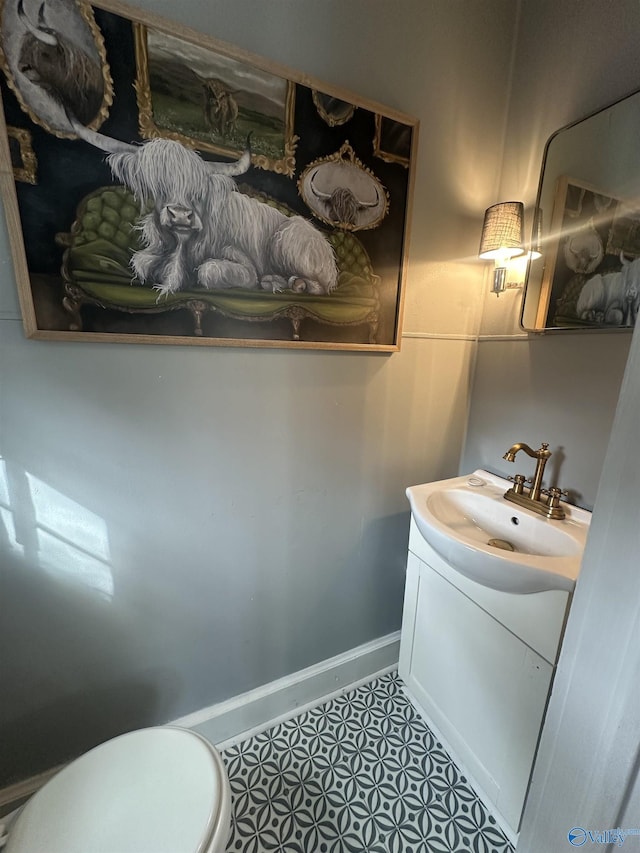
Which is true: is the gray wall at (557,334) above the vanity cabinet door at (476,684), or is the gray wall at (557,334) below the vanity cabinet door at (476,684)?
above

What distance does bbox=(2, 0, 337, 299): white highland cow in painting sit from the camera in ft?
2.31

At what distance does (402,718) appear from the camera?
1328 mm

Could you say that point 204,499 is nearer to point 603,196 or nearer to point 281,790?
point 281,790

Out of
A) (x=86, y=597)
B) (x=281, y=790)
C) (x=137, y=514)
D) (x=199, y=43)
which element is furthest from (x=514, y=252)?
(x=281, y=790)

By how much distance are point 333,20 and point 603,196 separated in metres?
0.85

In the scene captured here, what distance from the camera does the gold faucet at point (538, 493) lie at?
106 cm

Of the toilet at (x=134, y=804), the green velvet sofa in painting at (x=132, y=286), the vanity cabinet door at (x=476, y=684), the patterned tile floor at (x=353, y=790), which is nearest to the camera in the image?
the toilet at (x=134, y=804)

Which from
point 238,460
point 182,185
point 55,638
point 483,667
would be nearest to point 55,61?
point 182,185

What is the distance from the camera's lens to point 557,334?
1103 mm

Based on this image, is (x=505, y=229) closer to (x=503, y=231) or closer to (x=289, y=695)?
(x=503, y=231)

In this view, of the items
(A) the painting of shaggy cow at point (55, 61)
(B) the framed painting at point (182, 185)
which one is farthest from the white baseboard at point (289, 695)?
(A) the painting of shaggy cow at point (55, 61)

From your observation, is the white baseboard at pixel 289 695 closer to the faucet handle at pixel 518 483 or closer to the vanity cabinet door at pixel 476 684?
the vanity cabinet door at pixel 476 684

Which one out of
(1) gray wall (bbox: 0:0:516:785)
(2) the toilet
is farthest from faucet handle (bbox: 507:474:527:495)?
(2) the toilet

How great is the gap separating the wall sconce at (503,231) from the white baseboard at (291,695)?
1553 millimetres
